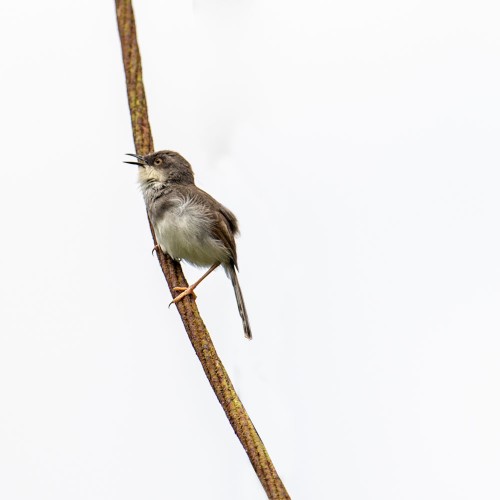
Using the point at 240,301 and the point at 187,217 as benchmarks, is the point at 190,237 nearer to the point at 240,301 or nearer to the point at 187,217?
the point at 187,217

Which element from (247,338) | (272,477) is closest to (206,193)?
(247,338)

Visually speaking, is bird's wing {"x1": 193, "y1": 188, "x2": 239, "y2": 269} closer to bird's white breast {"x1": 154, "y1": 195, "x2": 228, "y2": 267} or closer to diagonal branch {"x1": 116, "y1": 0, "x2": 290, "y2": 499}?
bird's white breast {"x1": 154, "y1": 195, "x2": 228, "y2": 267}

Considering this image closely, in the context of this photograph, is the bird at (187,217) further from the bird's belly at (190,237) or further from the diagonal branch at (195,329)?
the diagonal branch at (195,329)

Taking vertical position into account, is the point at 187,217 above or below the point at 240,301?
above

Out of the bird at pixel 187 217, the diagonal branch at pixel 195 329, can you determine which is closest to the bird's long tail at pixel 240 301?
the bird at pixel 187 217

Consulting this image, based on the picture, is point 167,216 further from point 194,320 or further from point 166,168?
point 194,320

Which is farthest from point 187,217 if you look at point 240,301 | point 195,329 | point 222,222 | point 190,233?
point 195,329

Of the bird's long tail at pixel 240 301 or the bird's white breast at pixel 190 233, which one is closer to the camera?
the bird's long tail at pixel 240 301
